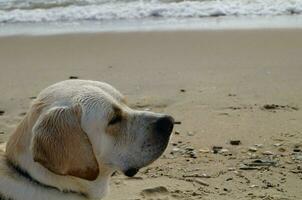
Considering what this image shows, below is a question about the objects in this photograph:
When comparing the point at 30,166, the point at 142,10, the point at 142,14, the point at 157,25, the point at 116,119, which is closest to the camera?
the point at 30,166

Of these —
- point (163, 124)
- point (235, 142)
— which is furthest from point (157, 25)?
point (163, 124)

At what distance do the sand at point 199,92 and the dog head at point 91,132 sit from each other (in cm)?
116

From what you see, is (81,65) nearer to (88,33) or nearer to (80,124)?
(88,33)

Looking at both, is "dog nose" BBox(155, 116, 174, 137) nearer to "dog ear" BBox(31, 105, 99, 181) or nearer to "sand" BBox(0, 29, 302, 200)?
"dog ear" BBox(31, 105, 99, 181)

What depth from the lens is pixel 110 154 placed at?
3.60 m

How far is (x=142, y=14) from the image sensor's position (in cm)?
1241

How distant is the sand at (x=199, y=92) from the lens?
494cm

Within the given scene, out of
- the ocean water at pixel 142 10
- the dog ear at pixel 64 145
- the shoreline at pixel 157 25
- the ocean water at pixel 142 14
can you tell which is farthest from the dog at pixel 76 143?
the ocean water at pixel 142 10

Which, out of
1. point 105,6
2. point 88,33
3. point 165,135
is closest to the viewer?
point 165,135

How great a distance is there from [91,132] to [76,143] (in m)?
0.16

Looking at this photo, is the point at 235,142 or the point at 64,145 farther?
the point at 235,142

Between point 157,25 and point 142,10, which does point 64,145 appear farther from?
point 142,10

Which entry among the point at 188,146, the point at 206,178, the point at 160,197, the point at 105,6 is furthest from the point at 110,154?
the point at 105,6

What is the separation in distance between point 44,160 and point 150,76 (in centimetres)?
447
